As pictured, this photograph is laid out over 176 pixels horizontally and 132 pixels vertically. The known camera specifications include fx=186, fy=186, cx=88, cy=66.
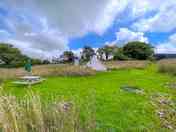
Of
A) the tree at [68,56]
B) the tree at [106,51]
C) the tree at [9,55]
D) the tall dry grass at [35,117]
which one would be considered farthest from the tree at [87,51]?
the tall dry grass at [35,117]

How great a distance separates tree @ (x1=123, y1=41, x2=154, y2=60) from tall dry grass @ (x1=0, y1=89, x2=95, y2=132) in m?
33.9

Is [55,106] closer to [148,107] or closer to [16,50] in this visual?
[148,107]

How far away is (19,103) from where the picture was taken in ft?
6.60

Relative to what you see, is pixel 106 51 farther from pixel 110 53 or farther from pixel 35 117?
pixel 35 117

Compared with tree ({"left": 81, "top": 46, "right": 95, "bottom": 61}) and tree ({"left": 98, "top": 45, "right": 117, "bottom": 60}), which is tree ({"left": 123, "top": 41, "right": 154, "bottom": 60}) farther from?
tree ({"left": 81, "top": 46, "right": 95, "bottom": 61})

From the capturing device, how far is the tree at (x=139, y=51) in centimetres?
3456

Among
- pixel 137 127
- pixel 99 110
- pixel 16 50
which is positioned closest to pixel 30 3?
pixel 99 110

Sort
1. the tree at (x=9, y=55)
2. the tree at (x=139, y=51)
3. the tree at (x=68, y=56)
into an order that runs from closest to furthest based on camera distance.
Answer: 1. the tree at (x=68, y=56)
2. the tree at (x=139, y=51)
3. the tree at (x=9, y=55)

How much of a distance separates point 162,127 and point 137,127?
1.43 feet

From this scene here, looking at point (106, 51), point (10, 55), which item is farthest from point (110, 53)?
point (10, 55)

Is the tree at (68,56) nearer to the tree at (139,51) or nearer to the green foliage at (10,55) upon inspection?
the green foliage at (10,55)

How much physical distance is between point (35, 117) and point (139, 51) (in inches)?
1344

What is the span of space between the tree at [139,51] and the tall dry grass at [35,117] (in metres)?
33.9

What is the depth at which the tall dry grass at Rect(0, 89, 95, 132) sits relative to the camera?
5.58ft
